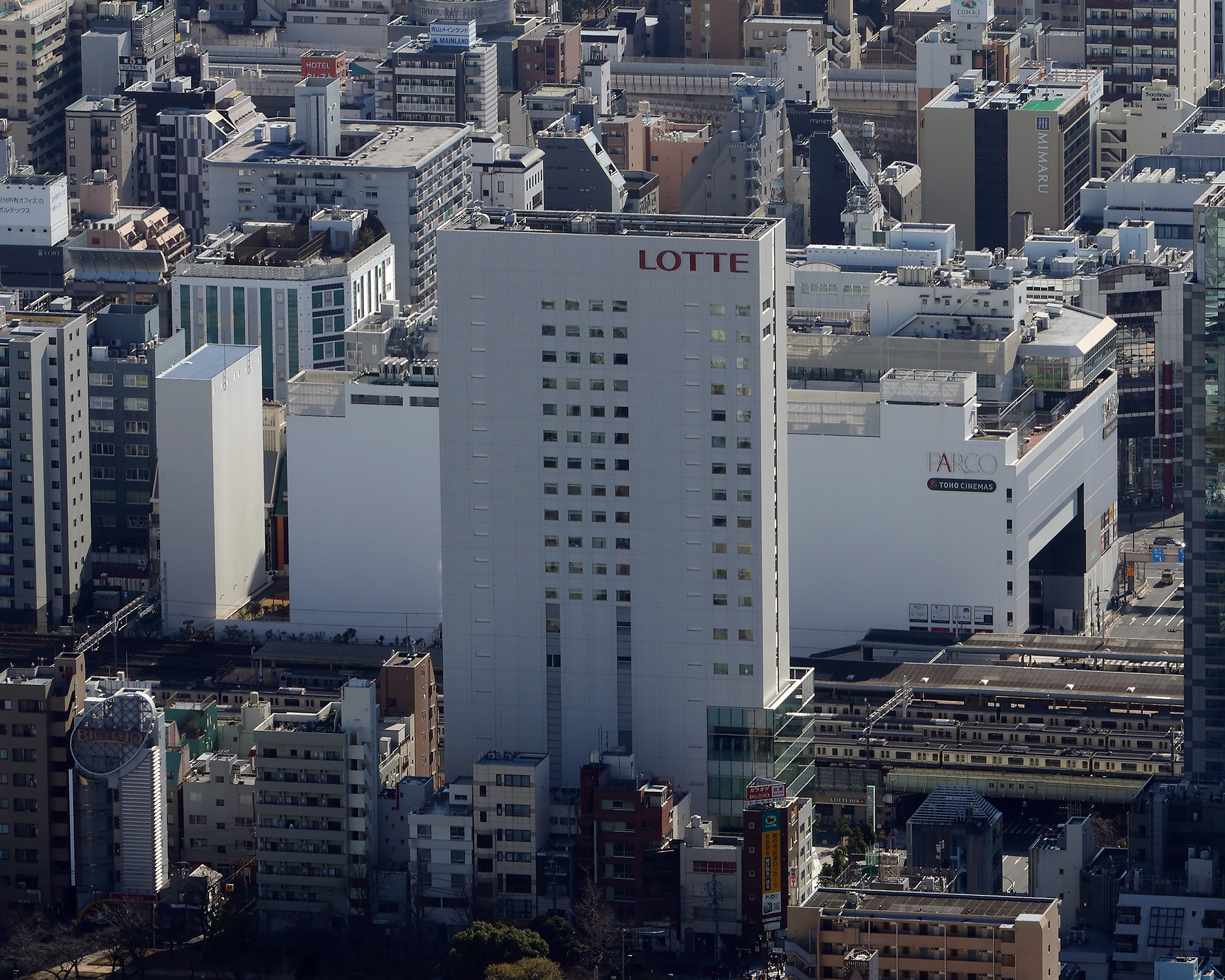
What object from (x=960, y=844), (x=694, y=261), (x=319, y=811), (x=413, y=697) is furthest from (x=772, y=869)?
(x=694, y=261)

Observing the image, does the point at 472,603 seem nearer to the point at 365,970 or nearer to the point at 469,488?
the point at 469,488

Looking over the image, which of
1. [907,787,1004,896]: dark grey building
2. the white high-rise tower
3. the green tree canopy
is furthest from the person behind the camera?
the white high-rise tower

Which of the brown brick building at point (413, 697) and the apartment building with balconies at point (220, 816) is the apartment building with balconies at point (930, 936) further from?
the apartment building with balconies at point (220, 816)

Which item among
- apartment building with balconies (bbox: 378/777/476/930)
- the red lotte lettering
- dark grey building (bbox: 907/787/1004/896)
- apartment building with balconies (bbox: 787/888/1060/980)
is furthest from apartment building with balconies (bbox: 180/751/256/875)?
dark grey building (bbox: 907/787/1004/896)

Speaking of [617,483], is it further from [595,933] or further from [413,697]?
[595,933]

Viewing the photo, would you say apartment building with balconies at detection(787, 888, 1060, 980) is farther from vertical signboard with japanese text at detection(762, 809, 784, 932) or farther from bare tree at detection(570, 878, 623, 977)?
bare tree at detection(570, 878, 623, 977)
